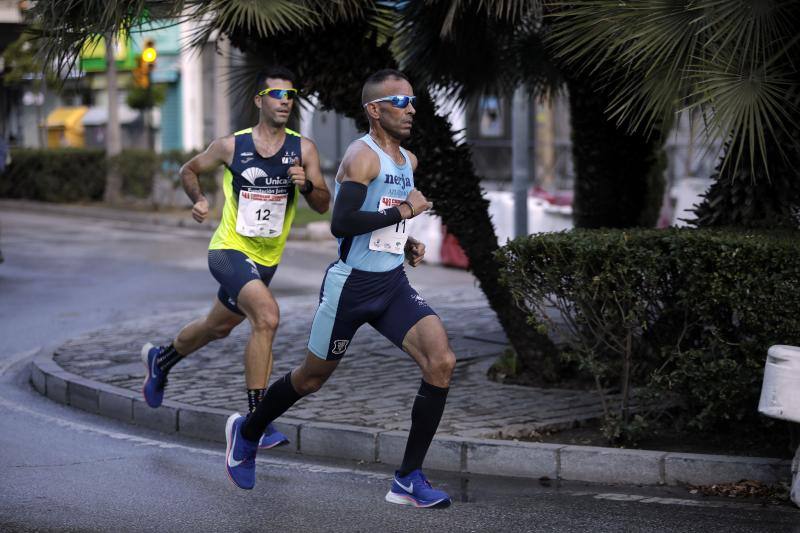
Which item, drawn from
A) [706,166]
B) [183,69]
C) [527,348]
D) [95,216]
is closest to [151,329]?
[527,348]

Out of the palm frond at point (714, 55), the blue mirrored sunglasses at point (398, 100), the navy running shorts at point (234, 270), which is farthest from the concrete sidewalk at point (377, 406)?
the blue mirrored sunglasses at point (398, 100)

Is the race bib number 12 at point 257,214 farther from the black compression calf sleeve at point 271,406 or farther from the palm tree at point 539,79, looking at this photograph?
the palm tree at point 539,79

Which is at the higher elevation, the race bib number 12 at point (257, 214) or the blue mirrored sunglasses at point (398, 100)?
the blue mirrored sunglasses at point (398, 100)

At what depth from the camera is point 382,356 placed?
9094 mm

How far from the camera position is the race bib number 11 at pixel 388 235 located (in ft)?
17.7

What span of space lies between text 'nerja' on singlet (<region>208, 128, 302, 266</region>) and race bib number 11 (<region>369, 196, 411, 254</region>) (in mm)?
1373

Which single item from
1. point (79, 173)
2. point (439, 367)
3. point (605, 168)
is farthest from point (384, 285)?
point (79, 173)

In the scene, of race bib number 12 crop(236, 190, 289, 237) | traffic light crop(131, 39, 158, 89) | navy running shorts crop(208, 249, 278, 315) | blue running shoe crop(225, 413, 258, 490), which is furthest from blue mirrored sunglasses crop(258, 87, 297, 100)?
traffic light crop(131, 39, 158, 89)

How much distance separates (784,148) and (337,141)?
27.7 metres

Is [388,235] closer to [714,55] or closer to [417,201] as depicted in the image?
[417,201]

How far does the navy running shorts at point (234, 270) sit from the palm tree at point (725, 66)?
2.00 m

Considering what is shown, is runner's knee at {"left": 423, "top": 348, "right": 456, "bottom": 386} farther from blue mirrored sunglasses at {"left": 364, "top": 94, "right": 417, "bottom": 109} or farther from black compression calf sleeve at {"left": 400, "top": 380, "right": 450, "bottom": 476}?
blue mirrored sunglasses at {"left": 364, "top": 94, "right": 417, "bottom": 109}

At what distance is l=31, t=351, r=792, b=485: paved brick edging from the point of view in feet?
19.3

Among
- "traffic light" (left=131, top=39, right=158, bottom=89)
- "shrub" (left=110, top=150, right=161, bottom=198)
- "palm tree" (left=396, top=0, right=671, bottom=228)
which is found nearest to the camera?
"palm tree" (left=396, top=0, right=671, bottom=228)
